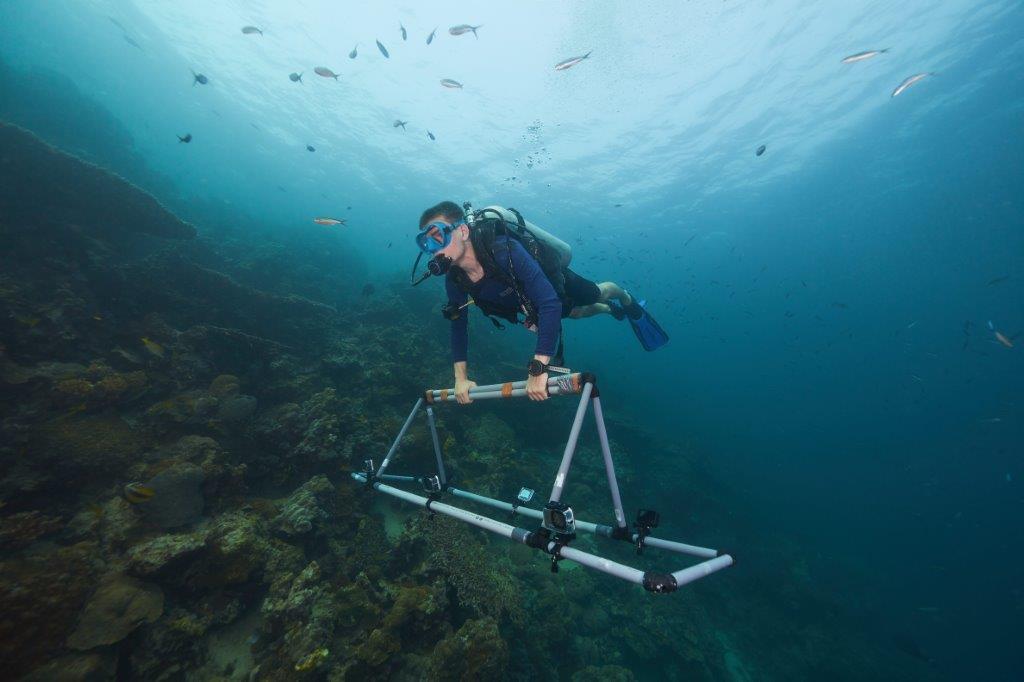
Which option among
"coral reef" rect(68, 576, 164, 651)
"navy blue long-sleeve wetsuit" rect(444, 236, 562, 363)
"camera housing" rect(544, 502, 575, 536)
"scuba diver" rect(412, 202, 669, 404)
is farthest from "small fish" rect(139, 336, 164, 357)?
"camera housing" rect(544, 502, 575, 536)

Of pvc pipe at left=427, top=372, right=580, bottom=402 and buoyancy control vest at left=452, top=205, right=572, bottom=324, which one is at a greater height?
buoyancy control vest at left=452, top=205, right=572, bottom=324

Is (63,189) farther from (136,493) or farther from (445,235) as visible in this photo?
(445,235)

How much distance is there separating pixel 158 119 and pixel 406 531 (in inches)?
3182

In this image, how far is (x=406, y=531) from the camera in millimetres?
5805

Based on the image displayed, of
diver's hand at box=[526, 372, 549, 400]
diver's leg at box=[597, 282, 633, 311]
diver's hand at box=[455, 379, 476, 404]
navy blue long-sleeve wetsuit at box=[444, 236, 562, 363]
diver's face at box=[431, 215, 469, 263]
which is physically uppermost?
diver's leg at box=[597, 282, 633, 311]

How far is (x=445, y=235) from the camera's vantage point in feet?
11.4

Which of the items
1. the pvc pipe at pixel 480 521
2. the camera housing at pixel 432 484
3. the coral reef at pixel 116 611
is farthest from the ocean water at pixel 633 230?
the pvc pipe at pixel 480 521

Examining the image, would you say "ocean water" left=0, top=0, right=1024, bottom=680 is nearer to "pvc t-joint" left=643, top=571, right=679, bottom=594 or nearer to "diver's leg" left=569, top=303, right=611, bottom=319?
"pvc t-joint" left=643, top=571, right=679, bottom=594

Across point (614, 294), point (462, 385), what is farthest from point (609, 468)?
point (614, 294)

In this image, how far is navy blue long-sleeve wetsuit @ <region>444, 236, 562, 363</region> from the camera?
122 inches

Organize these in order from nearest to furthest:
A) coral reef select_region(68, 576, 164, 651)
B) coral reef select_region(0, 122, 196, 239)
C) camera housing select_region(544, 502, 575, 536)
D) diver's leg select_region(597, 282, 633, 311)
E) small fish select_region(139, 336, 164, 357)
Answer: camera housing select_region(544, 502, 575, 536) → coral reef select_region(68, 576, 164, 651) → diver's leg select_region(597, 282, 633, 311) → small fish select_region(139, 336, 164, 357) → coral reef select_region(0, 122, 196, 239)

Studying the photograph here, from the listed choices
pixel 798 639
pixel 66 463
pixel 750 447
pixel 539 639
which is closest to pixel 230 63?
pixel 66 463

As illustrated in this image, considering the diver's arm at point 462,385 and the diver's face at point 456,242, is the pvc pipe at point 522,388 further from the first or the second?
the diver's face at point 456,242

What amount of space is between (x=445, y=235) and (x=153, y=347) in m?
7.73
